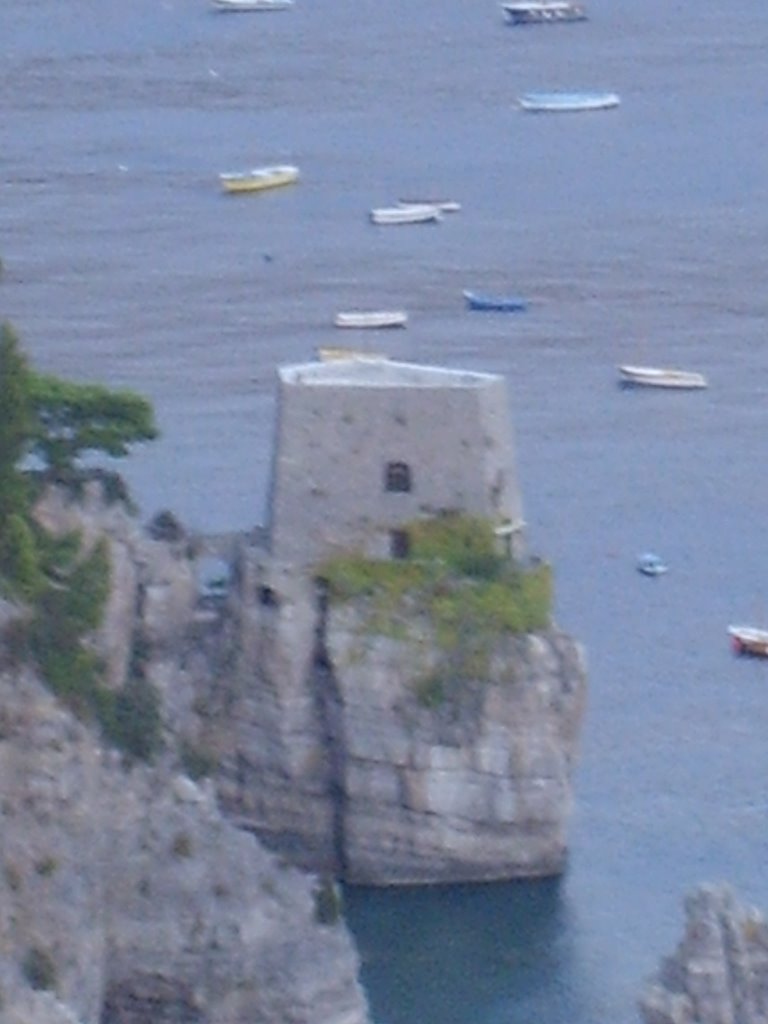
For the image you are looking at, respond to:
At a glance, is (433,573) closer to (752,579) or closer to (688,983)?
(688,983)

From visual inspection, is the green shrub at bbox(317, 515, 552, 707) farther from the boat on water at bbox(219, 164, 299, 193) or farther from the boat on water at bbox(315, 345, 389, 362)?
the boat on water at bbox(219, 164, 299, 193)

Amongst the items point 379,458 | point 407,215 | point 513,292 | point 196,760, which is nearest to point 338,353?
point 513,292

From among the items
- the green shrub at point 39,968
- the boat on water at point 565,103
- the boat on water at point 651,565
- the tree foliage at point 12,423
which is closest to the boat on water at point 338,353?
the boat on water at point 651,565

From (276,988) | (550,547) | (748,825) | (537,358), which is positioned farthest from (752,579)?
(276,988)

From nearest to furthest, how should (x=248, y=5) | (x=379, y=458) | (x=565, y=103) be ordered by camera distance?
(x=379, y=458) → (x=565, y=103) → (x=248, y=5)

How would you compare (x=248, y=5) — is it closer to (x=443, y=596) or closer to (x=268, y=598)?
(x=268, y=598)

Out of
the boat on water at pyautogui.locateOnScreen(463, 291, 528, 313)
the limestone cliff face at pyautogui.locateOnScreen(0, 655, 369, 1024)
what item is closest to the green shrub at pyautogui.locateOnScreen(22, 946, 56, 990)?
the limestone cliff face at pyautogui.locateOnScreen(0, 655, 369, 1024)
